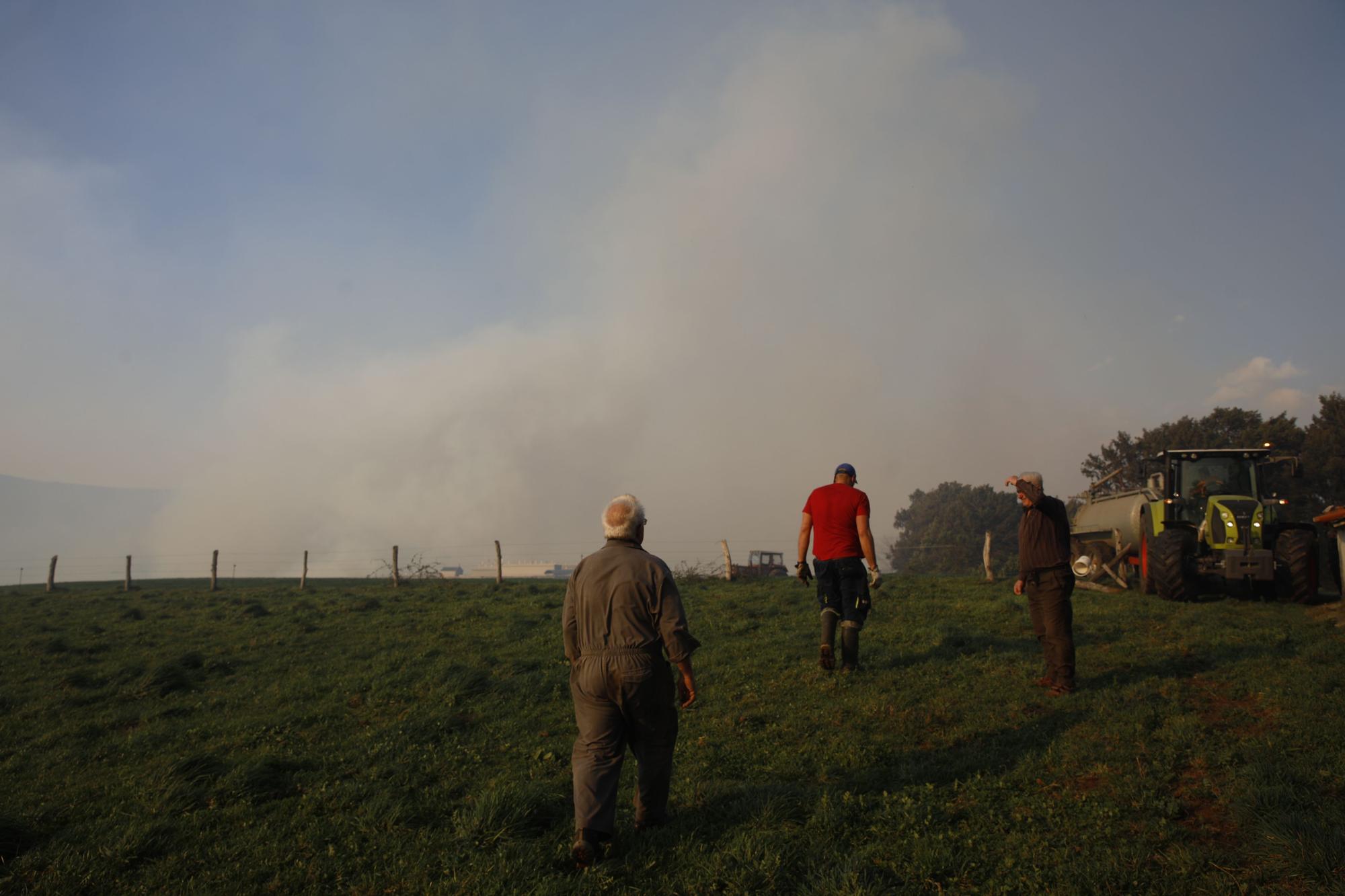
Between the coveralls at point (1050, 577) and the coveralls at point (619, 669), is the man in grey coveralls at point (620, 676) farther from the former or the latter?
the coveralls at point (1050, 577)

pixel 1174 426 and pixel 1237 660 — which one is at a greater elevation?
pixel 1174 426

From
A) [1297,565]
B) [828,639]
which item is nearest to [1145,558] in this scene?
[1297,565]

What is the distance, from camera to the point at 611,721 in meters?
4.72

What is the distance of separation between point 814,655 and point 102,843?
27.3ft

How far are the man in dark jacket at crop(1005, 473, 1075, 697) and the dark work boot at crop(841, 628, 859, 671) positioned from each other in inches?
77.8

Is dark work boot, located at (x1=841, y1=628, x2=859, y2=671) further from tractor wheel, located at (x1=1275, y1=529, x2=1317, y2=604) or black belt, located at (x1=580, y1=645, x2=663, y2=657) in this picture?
tractor wheel, located at (x1=1275, y1=529, x2=1317, y2=604)

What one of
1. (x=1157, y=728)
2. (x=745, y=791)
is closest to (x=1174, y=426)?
(x=1157, y=728)

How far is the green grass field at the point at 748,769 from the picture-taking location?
184 inches

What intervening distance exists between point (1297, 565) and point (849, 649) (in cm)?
1159

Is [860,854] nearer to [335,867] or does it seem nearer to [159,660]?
[335,867]

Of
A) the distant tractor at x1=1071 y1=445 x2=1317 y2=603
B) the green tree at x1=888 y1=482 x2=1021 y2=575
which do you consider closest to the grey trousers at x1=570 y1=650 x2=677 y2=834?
the distant tractor at x1=1071 y1=445 x2=1317 y2=603

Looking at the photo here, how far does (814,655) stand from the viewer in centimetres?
1092

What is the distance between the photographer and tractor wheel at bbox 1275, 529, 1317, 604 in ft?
48.3

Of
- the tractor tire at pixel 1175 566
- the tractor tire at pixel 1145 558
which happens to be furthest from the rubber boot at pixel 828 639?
the tractor tire at pixel 1145 558
